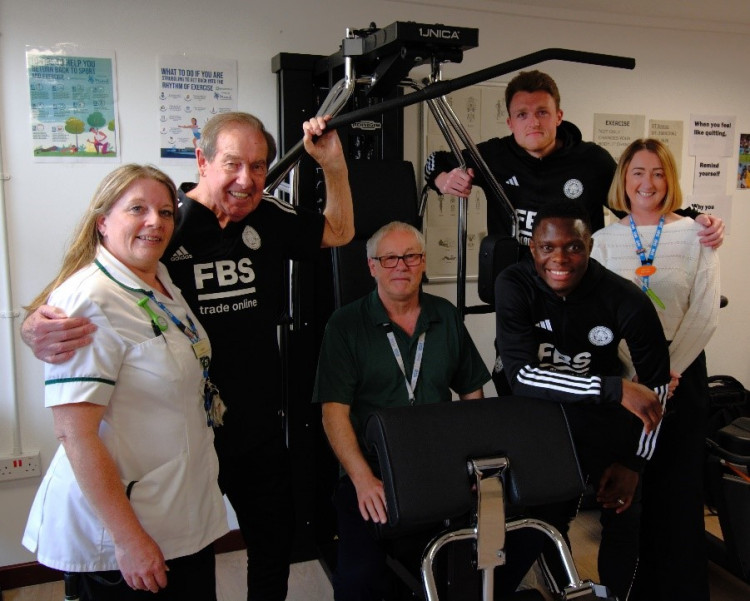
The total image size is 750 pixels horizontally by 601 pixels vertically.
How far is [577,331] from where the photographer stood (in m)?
1.97

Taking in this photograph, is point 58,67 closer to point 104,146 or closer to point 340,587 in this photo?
point 104,146

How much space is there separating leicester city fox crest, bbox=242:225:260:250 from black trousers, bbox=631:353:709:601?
1.45 metres

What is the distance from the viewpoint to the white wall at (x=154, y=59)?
2576 millimetres

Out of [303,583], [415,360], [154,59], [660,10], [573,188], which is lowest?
[303,583]

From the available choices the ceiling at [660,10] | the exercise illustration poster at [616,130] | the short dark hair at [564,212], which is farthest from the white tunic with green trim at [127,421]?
the exercise illustration poster at [616,130]

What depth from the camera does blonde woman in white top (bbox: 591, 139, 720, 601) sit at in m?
2.23

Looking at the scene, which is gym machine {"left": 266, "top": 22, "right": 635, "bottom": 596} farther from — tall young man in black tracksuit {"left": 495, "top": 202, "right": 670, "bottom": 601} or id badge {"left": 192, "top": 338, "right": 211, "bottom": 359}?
id badge {"left": 192, "top": 338, "right": 211, "bottom": 359}

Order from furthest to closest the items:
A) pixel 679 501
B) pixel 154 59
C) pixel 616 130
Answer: pixel 616 130, pixel 154 59, pixel 679 501

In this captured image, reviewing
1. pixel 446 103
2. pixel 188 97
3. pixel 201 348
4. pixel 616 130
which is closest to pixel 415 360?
pixel 201 348

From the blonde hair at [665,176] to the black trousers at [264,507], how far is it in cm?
137

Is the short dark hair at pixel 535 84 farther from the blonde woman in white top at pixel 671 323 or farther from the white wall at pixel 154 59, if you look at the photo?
the white wall at pixel 154 59

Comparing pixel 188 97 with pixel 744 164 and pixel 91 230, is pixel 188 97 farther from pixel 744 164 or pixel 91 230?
pixel 744 164

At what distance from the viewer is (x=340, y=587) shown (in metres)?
1.95

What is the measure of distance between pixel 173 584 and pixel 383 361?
860 mm
